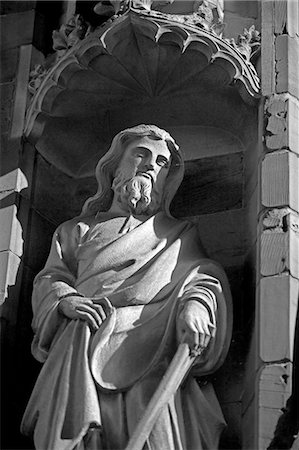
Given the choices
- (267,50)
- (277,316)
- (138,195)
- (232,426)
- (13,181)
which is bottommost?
(232,426)

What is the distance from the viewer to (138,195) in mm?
8805

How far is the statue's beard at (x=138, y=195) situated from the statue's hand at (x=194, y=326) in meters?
0.80

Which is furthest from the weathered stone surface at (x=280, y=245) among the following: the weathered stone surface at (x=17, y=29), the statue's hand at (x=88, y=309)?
the weathered stone surface at (x=17, y=29)

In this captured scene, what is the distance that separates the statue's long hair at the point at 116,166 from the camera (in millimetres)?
8961

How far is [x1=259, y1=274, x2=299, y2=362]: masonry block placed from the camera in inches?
319

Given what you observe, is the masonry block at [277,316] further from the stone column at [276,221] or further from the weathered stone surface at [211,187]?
the weathered stone surface at [211,187]

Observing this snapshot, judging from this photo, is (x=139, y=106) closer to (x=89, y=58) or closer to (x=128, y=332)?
(x=89, y=58)

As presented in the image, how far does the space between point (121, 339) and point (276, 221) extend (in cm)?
103

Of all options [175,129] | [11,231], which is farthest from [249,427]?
→ [175,129]

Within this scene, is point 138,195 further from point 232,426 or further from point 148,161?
point 232,426

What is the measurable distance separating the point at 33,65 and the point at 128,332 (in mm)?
2242

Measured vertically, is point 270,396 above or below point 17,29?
below

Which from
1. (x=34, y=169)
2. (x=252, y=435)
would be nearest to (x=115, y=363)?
(x=252, y=435)

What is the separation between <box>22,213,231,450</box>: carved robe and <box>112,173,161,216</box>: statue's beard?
94mm
